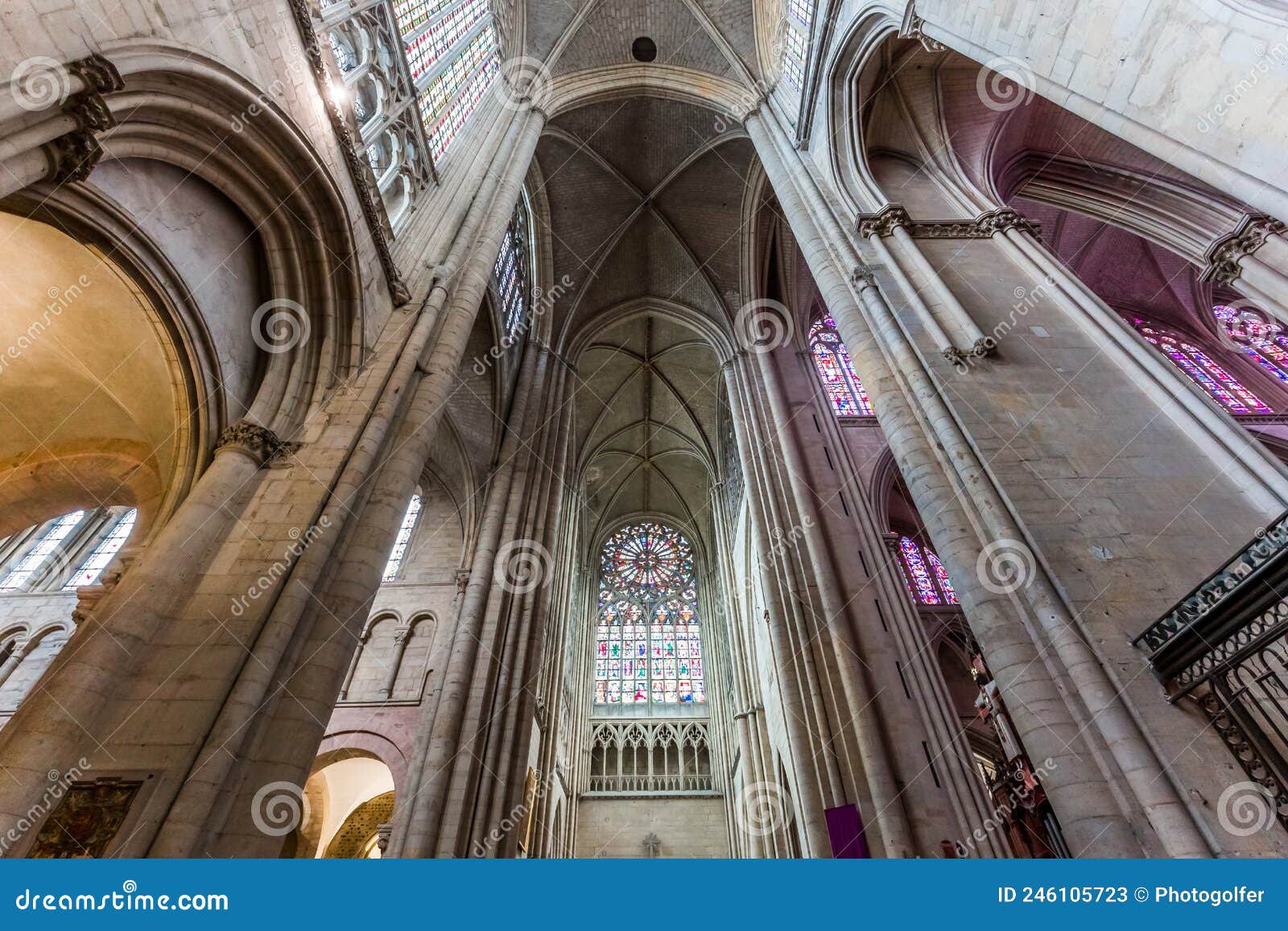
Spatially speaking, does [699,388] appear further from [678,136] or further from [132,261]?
[132,261]

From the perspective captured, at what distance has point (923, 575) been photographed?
1583 cm

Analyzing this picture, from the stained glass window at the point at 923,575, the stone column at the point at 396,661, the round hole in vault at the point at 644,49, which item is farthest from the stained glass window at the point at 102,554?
the stained glass window at the point at 923,575

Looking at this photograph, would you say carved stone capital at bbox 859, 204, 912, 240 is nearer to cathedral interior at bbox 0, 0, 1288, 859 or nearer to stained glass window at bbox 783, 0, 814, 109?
cathedral interior at bbox 0, 0, 1288, 859

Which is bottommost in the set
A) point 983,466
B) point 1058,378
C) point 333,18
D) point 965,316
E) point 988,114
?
point 983,466

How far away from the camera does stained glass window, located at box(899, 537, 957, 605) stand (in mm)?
15266

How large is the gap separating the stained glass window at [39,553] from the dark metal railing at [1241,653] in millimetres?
20754

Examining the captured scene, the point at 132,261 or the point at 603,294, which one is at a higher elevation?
the point at 603,294

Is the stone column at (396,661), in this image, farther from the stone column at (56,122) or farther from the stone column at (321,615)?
the stone column at (56,122)

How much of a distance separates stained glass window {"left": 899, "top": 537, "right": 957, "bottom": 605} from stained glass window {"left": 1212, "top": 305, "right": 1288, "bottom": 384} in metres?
11.1

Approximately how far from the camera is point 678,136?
1709 centimetres

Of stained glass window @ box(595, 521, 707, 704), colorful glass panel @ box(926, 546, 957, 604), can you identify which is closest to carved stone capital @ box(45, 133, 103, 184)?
colorful glass panel @ box(926, 546, 957, 604)

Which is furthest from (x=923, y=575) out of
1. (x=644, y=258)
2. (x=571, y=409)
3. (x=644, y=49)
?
(x=644, y=49)

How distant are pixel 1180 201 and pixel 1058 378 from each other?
734 centimetres

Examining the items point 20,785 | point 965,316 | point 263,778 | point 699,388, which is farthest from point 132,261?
point 699,388
